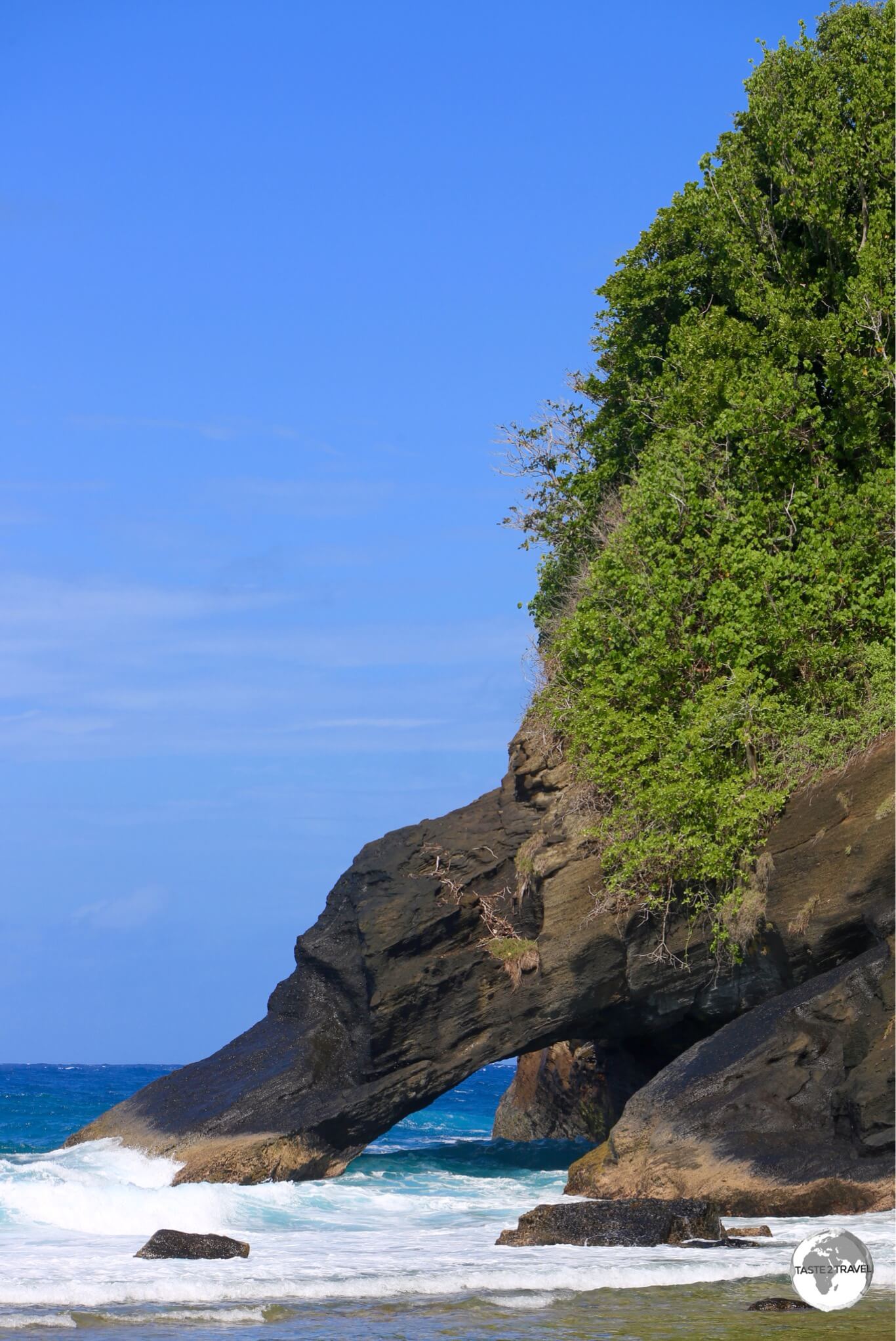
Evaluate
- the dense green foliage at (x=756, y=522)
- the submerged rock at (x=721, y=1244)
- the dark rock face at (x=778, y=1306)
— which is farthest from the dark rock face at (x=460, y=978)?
the dark rock face at (x=778, y=1306)

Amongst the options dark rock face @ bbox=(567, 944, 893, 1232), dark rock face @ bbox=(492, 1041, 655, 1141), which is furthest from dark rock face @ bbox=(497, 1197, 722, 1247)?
dark rock face @ bbox=(492, 1041, 655, 1141)

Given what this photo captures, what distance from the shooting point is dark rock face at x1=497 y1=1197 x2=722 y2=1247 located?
14656mm

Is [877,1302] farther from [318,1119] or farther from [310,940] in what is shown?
[310,940]

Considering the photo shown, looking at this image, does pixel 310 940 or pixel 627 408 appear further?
pixel 627 408

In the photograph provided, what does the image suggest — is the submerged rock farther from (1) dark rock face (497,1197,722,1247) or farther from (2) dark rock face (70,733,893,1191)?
(2) dark rock face (70,733,893,1191)

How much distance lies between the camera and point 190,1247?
576 inches

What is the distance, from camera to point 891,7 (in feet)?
75.7

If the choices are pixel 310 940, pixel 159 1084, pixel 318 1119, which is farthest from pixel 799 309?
pixel 159 1084

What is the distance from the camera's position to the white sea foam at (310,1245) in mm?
12797

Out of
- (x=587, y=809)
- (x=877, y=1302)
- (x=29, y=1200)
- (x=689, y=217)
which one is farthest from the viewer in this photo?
(x=689, y=217)

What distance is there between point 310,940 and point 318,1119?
3.40 meters

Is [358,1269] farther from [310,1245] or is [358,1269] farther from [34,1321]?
[34,1321]

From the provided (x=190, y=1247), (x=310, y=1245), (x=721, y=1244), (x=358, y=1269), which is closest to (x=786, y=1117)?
(x=721, y=1244)

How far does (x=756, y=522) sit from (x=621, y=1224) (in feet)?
38.2
